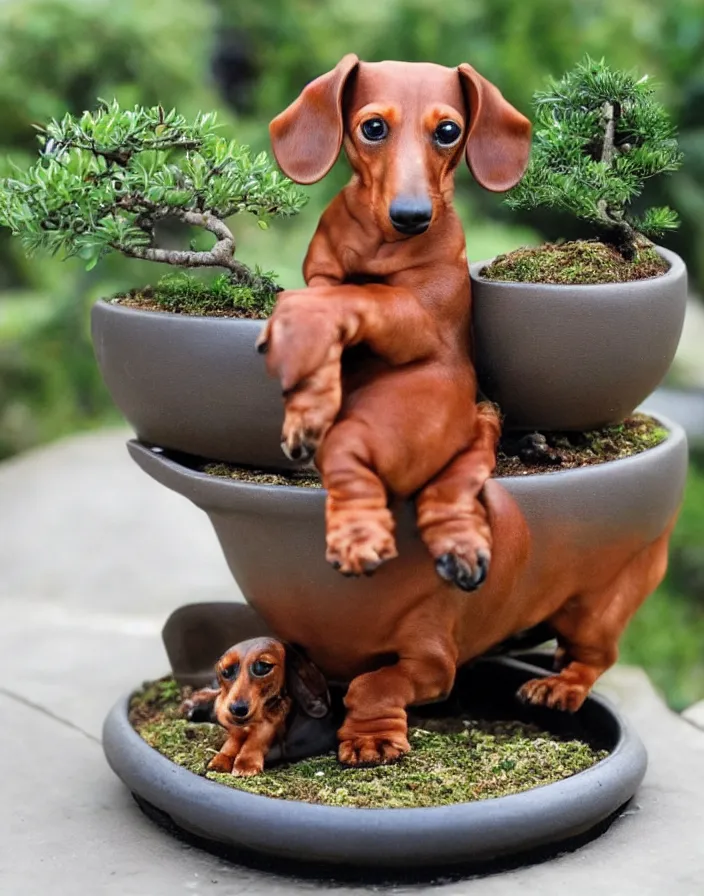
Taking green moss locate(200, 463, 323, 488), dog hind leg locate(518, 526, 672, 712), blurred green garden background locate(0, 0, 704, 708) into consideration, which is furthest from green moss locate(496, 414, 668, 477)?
blurred green garden background locate(0, 0, 704, 708)

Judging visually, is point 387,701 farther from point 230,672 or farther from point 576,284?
point 576,284

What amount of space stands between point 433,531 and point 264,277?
44 centimetres

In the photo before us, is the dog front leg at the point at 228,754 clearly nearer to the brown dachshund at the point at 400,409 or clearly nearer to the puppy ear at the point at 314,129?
the brown dachshund at the point at 400,409

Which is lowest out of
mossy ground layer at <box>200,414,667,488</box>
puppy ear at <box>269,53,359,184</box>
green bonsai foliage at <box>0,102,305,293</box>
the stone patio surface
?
the stone patio surface

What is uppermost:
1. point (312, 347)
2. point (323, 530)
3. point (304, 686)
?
point (312, 347)

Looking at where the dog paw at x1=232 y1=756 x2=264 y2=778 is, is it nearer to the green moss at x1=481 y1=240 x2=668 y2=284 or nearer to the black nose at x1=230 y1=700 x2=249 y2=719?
the black nose at x1=230 y1=700 x2=249 y2=719

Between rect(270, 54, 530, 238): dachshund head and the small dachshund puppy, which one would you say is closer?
rect(270, 54, 530, 238): dachshund head

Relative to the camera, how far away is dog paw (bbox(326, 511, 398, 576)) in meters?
1.24

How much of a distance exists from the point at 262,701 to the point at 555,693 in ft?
1.37

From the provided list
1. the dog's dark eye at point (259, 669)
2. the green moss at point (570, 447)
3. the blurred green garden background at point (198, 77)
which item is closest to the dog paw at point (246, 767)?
the dog's dark eye at point (259, 669)

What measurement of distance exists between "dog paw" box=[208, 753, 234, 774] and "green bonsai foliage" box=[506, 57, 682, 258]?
801 mm

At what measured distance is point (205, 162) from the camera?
150cm

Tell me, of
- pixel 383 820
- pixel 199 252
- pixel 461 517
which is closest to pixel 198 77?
pixel 199 252

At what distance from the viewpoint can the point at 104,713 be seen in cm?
196
